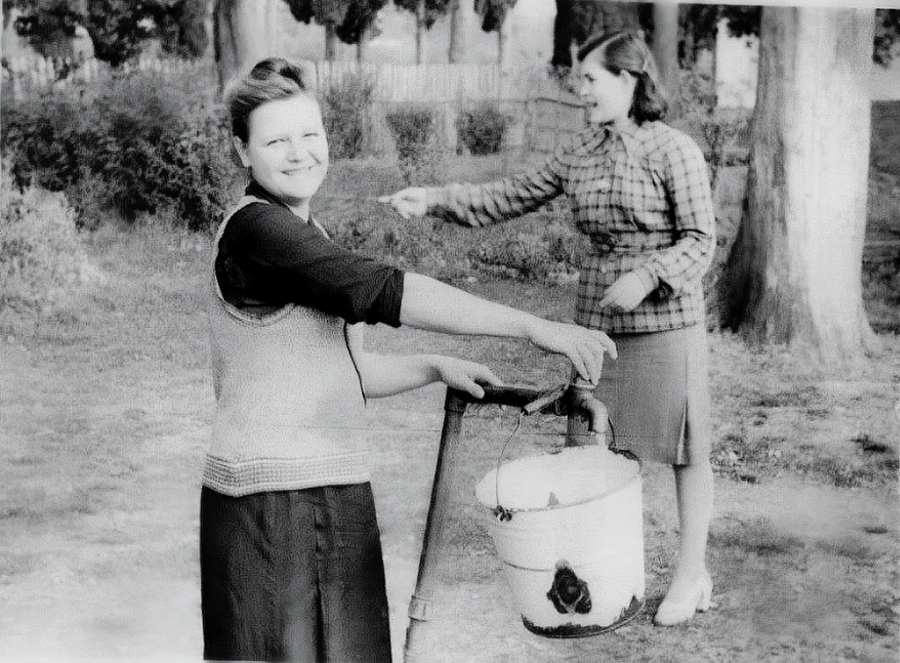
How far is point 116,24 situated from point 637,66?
150 cm

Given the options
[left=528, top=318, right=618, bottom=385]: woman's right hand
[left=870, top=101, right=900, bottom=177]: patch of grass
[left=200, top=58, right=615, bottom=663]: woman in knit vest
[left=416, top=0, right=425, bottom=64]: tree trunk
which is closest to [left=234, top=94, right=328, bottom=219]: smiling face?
[left=200, top=58, right=615, bottom=663]: woman in knit vest

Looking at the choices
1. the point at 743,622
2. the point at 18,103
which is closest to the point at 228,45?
the point at 18,103

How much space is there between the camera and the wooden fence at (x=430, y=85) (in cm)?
306

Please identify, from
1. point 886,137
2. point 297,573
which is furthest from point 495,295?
point 886,137

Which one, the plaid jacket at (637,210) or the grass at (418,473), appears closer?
the plaid jacket at (637,210)

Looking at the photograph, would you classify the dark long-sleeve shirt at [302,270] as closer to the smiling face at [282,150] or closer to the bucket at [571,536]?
the smiling face at [282,150]

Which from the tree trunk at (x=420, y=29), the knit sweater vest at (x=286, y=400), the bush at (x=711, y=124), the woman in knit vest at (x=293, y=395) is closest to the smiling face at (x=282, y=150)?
the woman in knit vest at (x=293, y=395)

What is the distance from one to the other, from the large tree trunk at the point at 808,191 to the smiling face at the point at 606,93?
0.40 metres

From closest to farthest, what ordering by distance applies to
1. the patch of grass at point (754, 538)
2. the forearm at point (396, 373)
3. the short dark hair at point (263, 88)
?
the short dark hair at point (263, 88)
the forearm at point (396, 373)
the patch of grass at point (754, 538)

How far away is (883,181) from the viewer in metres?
3.06

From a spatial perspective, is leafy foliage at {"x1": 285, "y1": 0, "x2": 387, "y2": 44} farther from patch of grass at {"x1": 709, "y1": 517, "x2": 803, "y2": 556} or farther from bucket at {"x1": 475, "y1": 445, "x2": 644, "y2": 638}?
patch of grass at {"x1": 709, "y1": 517, "x2": 803, "y2": 556}

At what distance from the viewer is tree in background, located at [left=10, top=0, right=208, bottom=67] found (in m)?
3.15

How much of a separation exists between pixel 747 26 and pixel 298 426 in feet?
5.43

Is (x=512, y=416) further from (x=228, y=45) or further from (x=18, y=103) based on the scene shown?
(x=18, y=103)
